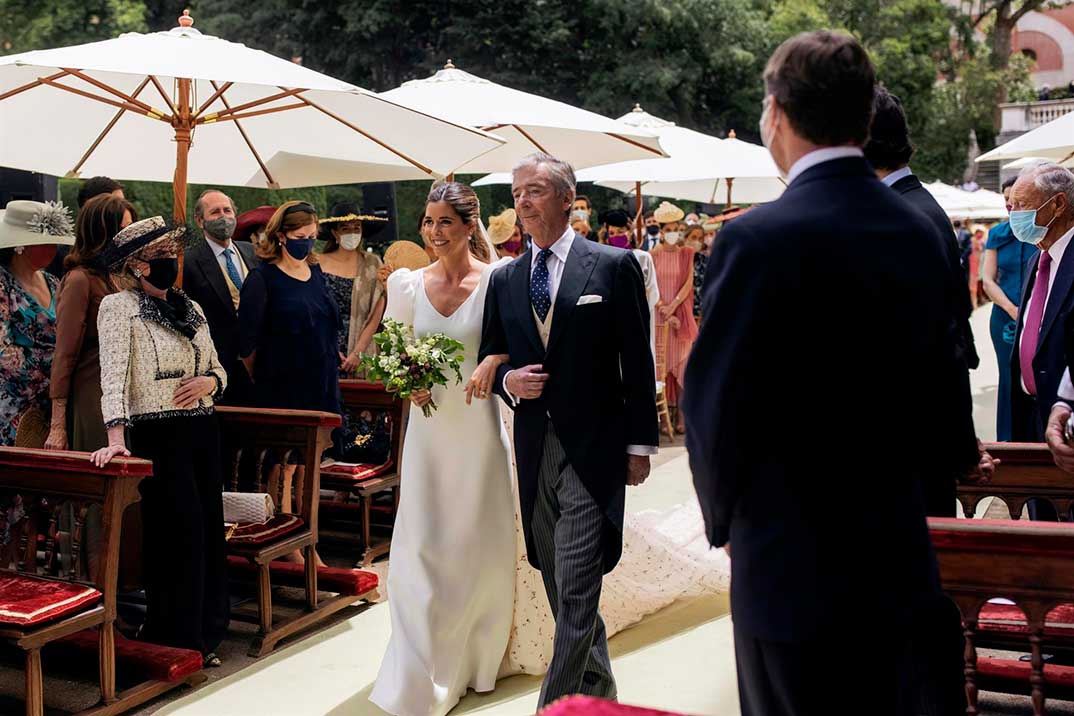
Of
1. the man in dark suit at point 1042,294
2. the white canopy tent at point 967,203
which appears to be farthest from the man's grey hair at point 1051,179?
the white canopy tent at point 967,203

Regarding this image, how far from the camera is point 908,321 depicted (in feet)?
7.77


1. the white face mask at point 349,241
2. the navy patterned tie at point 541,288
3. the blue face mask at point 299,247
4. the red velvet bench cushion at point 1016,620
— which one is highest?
Answer: the white face mask at point 349,241

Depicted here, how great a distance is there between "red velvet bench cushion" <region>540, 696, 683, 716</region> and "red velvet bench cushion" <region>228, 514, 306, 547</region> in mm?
3814

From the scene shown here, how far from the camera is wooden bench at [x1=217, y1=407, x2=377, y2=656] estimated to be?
5.86 metres

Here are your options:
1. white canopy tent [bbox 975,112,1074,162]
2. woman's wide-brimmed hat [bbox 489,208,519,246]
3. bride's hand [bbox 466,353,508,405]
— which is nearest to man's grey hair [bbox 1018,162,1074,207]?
white canopy tent [bbox 975,112,1074,162]

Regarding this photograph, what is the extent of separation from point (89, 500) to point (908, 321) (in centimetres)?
368

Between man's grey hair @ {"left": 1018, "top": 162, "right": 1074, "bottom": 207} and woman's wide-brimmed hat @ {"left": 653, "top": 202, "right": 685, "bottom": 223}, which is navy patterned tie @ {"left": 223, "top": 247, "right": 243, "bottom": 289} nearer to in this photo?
man's grey hair @ {"left": 1018, "top": 162, "right": 1074, "bottom": 207}

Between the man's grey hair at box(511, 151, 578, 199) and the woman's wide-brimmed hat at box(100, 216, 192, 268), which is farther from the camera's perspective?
the woman's wide-brimmed hat at box(100, 216, 192, 268)

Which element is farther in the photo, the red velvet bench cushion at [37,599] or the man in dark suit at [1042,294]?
the man in dark suit at [1042,294]

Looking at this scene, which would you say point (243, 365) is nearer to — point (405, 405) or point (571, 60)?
point (405, 405)

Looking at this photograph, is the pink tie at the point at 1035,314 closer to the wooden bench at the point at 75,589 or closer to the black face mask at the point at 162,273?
the black face mask at the point at 162,273

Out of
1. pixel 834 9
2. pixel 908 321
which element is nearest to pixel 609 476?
pixel 908 321

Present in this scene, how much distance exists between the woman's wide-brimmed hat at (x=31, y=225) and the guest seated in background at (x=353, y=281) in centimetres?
288

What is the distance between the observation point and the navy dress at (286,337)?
663 centimetres
